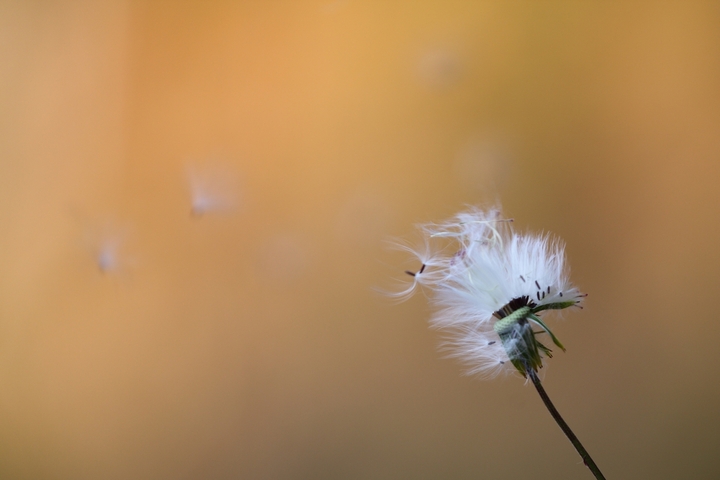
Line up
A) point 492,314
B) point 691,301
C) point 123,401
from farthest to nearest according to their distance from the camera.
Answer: point 123,401 < point 691,301 < point 492,314

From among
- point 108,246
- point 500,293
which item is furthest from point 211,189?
point 500,293

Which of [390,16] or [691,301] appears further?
[390,16]

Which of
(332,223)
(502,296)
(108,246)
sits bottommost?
(502,296)

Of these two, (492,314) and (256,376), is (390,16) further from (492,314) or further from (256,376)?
(256,376)

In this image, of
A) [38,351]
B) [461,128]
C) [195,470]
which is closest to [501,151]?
[461,128]

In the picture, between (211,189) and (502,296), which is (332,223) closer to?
(211,189)

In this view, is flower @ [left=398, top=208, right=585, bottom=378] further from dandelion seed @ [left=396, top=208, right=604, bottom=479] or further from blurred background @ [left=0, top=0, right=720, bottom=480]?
blurred background @ [left=0, top=0, right=720, bottom=480]

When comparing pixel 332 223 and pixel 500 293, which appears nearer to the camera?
pixel 500 293
